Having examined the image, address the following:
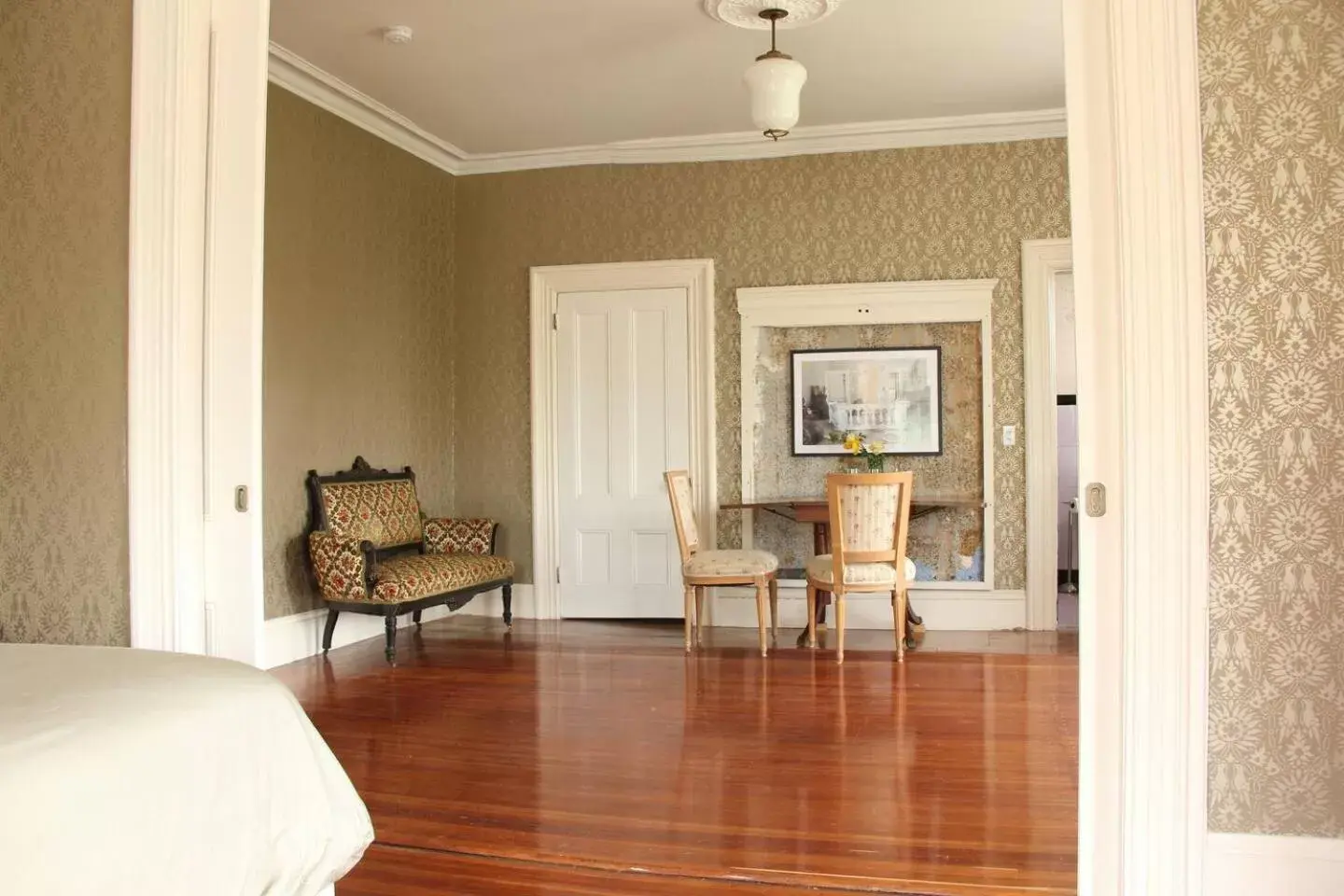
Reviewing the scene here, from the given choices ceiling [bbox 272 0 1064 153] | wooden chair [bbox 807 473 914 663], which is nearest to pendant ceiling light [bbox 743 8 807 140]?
ceiling [bbox 272 0 1064 153]

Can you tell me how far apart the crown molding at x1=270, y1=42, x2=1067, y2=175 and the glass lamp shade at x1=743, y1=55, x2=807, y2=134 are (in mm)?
2017

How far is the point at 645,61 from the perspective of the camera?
17.4 feet

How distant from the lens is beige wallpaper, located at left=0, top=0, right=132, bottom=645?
2572mm

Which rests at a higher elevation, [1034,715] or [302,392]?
[302,392]

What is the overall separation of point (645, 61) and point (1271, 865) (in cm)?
449

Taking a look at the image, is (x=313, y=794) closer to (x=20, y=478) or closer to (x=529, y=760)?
(x=20, y=478)

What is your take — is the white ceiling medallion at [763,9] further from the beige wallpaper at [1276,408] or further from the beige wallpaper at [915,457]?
the beige wallpaper at [1276,408]

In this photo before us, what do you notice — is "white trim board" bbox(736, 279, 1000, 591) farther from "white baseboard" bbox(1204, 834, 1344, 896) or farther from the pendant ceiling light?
"white baseboard" bbox(1204, 834, 1344, 896)

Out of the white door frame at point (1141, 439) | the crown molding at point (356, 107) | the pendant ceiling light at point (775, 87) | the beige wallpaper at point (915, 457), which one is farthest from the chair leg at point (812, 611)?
the white door frame at point (1141, 439)

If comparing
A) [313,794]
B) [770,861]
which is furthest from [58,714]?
[770,861]

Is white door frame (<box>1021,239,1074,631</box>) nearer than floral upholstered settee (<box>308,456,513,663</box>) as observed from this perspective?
No

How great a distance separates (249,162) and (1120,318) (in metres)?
2.05

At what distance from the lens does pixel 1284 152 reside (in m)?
1.93

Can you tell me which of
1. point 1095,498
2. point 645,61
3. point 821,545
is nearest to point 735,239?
point 645,61
